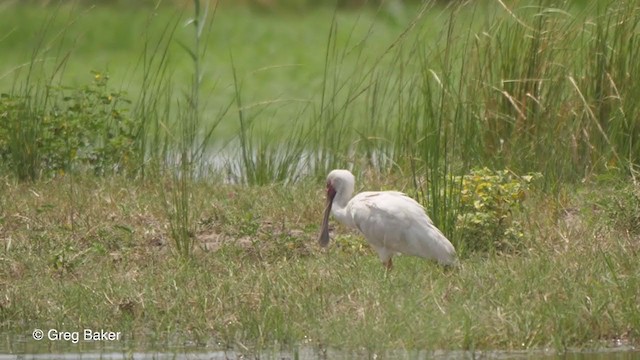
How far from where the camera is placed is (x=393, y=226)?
Result: 27.6 ft

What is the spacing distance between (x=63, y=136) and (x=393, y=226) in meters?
3.33

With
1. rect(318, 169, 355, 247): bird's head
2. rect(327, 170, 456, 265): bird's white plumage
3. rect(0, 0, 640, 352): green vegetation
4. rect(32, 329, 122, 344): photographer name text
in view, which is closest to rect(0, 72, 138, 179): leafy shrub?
rect(0, 0, 640, 352): green vegetation

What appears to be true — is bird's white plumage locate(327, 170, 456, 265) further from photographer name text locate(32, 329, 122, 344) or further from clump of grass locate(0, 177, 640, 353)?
photographer name text locate(32, 329, 122, 344)

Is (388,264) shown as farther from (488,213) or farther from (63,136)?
(63,136)

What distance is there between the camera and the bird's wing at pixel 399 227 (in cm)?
823

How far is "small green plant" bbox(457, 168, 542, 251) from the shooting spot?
8.65 metres

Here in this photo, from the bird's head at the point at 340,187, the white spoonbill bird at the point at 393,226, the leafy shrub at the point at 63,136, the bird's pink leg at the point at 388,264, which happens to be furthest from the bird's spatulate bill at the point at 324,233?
the leafy shrub at the point at 63,136

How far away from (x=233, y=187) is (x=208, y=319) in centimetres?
331

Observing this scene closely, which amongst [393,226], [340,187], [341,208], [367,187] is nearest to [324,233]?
[341,208]

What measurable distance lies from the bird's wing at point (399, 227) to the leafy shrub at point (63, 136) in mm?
2743

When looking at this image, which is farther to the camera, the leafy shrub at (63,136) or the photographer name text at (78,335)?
the leafy shrub at (63,136)

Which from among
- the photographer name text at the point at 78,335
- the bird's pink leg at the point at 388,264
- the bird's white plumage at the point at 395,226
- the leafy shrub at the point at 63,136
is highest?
the leafy shrub at the point at 63,136

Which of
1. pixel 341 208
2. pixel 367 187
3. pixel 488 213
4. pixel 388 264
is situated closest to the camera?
pixel 388 264

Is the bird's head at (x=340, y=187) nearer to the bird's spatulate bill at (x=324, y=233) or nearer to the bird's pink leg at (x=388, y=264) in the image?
the bird's spatulate bill at (x=324, y=233)
